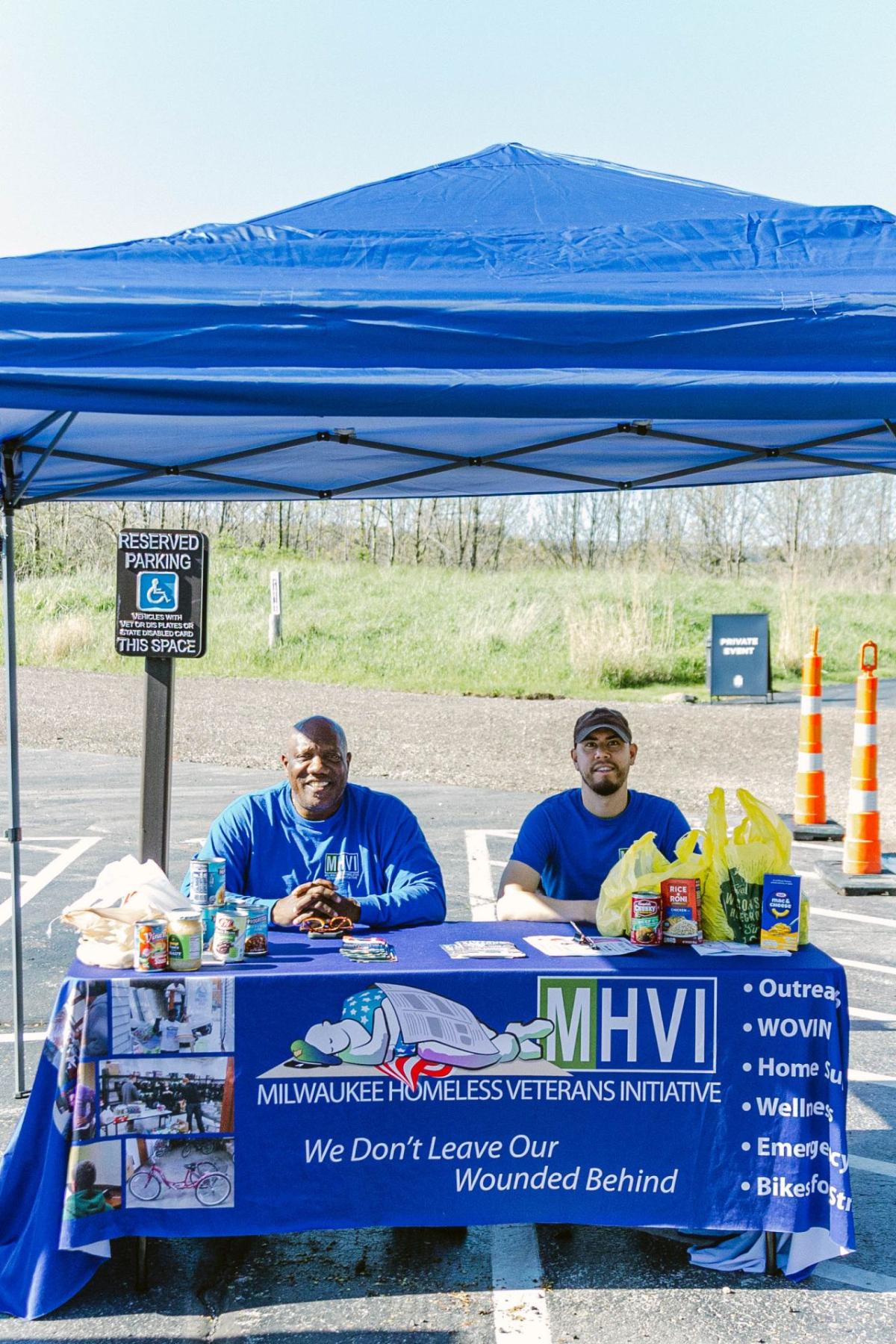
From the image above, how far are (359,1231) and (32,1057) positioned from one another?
1.94 m

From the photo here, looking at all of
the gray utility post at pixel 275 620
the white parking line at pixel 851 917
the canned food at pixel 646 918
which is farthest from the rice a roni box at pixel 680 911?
the gray utility post at pixel 275 620

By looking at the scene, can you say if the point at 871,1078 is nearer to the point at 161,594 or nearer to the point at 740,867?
the point at 740,867

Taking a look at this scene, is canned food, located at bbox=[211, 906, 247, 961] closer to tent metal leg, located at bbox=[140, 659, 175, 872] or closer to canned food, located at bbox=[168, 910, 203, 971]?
canned food, located at bbox=[168, 910, 203, 971]

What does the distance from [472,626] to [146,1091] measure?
2336cm

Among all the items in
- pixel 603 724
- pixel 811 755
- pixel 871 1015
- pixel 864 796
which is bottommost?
pixel 871 1015

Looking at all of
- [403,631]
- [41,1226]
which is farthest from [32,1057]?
[403,631]

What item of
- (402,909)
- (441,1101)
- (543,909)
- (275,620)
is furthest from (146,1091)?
(275,620)

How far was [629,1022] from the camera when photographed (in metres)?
3.14

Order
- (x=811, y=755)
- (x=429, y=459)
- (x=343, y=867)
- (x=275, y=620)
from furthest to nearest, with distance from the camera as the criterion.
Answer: (x=275, y=620) < (x=811, y=755) < (x=429, y=459) < (x=343, y=867)

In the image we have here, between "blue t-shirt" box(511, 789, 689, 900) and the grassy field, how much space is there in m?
16.0

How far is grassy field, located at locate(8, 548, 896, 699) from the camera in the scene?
21.8 meters

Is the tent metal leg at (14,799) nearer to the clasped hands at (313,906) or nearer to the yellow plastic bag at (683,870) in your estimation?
the clasped hands at (313,906)

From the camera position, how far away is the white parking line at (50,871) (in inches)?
284

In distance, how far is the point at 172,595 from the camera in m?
4.62
